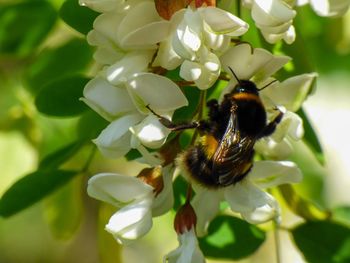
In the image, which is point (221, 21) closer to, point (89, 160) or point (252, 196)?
point (252, 196)

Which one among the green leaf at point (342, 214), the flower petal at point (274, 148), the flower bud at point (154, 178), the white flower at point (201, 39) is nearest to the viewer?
the white flower at point (201, 39)

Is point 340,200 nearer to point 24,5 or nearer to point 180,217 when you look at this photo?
point 24,5

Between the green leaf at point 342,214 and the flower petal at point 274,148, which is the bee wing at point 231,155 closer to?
the flower petal at point 274,148

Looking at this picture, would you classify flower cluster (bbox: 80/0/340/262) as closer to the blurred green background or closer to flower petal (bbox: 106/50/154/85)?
flower petal (bbox: 106/50/154/85)

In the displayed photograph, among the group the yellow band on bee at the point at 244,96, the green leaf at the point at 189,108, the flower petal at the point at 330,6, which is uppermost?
the flower petal at the point at 330,6

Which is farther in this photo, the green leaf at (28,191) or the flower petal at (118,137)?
the green leaf at (28,191)

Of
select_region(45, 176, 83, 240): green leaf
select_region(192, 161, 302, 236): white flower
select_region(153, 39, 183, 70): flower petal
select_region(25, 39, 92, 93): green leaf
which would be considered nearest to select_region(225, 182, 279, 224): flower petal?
select_region(192, 161, 302, 236): white flower

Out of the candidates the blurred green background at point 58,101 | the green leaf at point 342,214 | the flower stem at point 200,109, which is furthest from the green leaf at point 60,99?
the green leaf at point 342,214
